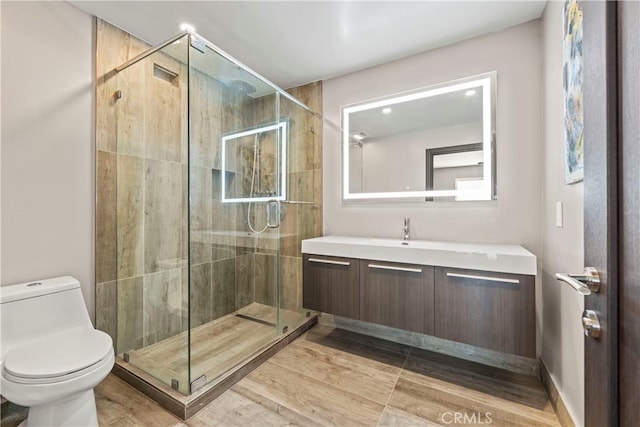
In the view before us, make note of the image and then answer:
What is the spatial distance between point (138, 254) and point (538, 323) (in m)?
3.00

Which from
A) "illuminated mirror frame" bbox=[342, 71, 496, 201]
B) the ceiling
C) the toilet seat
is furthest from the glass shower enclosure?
"illuminated mirror frame" bbox=[342, 71, 496, 201]

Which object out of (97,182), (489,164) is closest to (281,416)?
(97,182)

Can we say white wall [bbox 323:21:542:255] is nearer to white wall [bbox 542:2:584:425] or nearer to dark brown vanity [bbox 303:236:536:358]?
white wall [bbox 542:2:584:425]

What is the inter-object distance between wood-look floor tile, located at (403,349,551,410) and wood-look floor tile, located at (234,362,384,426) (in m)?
0.48

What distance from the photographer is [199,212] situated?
2.07 m

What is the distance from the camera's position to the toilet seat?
1212 millimetres

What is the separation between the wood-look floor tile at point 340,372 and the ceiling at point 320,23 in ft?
8.07

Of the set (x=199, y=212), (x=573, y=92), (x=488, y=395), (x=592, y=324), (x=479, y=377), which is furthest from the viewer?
(x=199, y=212)

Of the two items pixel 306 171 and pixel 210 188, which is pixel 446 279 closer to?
pixel 306 171

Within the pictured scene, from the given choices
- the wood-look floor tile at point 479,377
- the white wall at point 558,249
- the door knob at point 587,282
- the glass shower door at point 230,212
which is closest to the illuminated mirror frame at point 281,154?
the glass shower door at point 230,212

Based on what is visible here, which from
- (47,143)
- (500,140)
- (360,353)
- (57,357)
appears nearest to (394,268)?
(360,353)

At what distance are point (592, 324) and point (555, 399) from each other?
147 centimetres

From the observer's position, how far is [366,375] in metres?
1.91

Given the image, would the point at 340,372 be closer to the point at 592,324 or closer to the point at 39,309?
the point at 592,324
